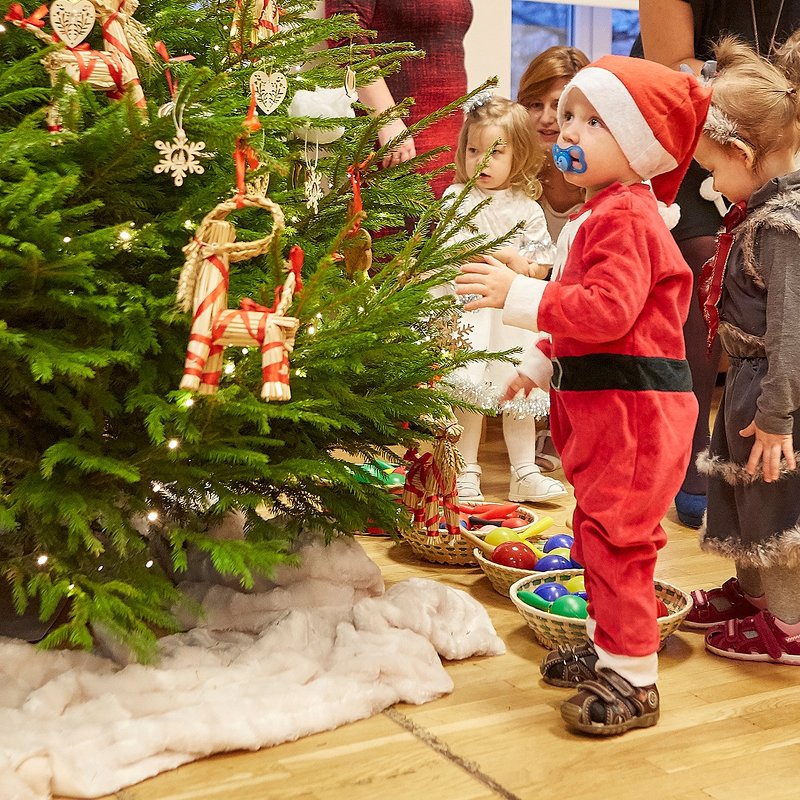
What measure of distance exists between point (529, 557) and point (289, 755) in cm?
84

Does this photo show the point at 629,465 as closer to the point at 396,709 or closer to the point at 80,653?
the point at 396,709

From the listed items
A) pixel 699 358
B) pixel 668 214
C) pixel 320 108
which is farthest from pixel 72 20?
pixel 699 358

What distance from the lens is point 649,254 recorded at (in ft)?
4.96

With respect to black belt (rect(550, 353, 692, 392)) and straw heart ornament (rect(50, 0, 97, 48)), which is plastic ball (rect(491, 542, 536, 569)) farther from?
straw heart ornament (rect(50, 0, 97, 48))

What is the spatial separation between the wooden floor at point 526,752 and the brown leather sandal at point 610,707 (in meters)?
0.02

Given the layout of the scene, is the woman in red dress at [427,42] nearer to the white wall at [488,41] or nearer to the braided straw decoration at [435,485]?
the white wall at [488,41]

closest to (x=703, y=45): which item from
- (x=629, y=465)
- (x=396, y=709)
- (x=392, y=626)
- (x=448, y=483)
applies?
(x=448, y=483)

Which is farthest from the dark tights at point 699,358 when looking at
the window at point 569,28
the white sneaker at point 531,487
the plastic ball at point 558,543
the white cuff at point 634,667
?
the window at point 569,28

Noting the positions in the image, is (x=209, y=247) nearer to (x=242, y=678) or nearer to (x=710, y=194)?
(x=242, y=678)

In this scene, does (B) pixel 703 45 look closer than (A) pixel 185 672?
No

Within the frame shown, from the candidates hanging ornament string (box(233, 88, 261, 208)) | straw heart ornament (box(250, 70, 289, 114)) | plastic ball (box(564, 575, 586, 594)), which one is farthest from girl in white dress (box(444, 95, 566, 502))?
hanging ornament string (box(233, 88, 261, 208))

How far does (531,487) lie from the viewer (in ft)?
9.52

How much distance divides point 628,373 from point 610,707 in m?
0.48

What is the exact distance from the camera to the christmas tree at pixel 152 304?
1.36 m
